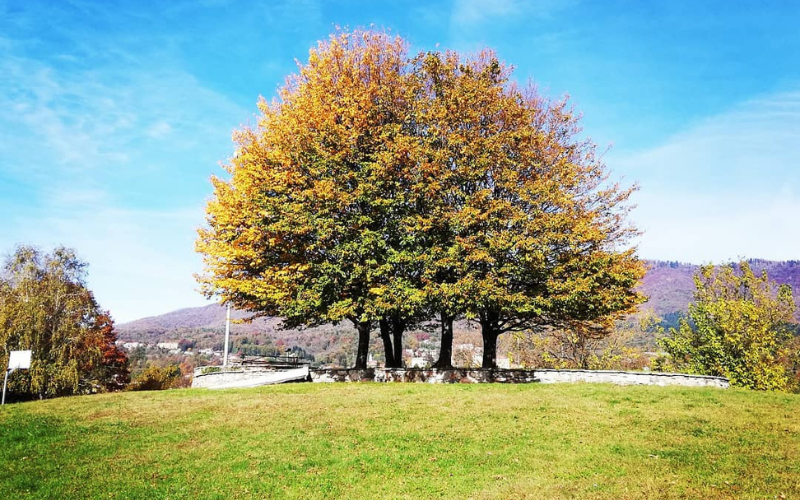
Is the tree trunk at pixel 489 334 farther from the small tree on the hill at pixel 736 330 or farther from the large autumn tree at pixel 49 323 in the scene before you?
the large autumn tree at pixel 49 323

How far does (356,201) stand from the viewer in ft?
68.7

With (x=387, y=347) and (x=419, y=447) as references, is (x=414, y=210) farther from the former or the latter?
(x=419, y=447)

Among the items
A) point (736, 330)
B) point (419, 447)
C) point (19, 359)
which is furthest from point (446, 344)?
point (19, 359)

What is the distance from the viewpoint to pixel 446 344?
23906 millimetres

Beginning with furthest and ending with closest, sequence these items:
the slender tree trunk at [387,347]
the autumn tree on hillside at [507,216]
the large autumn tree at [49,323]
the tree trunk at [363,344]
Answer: the large autumn tree at [49,323] < the slender tree trunk at [387,347] < the tree trunk at [363,344] < the autumn tree on hillside at [507,216]

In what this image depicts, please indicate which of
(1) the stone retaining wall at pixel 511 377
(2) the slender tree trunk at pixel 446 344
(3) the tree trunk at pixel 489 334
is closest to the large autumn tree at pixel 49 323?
(1) the stone retaining wall at pixel 511 377

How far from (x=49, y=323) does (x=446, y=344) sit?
2713 centimetres

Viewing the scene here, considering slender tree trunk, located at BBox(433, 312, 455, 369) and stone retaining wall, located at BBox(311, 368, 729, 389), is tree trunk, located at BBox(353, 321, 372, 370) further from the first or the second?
slender tree trunk, located at BBox(433, 312, 455, 369)

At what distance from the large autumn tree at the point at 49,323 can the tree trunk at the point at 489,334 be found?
26859 mm

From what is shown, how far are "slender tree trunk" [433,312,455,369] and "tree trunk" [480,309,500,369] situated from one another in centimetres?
158

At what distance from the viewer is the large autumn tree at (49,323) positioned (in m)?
31.3

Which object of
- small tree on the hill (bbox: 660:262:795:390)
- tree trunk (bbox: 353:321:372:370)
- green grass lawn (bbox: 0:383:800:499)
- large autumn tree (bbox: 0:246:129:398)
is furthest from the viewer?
large autumn tree (bbox: 0:246:129:398)

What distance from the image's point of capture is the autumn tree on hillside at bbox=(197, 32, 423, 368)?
66.7 feet

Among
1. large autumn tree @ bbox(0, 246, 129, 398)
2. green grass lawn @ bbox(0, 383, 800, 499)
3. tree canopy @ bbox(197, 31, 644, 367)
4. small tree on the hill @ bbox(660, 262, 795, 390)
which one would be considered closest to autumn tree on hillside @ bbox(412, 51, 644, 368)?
tree canopy @ bbox(197, 31, 644, 367)
